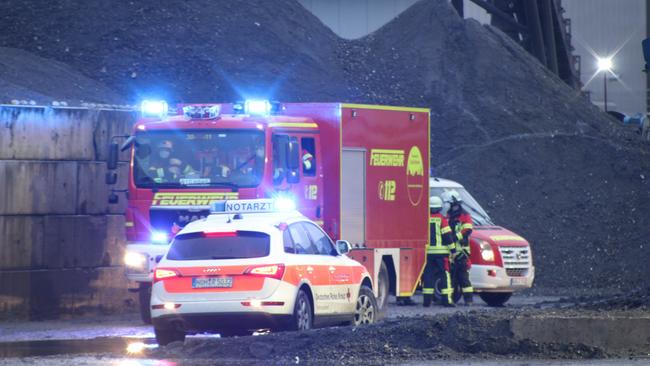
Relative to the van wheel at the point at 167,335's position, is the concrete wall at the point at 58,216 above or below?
above

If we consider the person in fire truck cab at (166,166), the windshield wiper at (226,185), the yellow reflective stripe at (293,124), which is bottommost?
the windshield wiper at (226,185)

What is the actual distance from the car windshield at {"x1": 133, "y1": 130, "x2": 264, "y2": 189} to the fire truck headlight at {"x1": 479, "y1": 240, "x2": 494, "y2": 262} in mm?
7200

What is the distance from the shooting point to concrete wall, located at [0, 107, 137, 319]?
76.2 ft

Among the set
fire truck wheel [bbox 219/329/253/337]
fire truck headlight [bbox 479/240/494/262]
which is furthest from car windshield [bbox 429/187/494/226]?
fire truck wheel [bbox 219/329/253/337]

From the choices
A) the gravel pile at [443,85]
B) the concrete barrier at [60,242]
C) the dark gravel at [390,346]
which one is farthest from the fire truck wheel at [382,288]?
the gravel pile at [443,85]

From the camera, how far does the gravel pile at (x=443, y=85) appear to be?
37719 millimetres

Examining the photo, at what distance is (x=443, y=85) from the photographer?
46.5m

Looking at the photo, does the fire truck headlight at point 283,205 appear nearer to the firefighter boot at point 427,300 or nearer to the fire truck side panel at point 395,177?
the fire truck side panel at point 395,177

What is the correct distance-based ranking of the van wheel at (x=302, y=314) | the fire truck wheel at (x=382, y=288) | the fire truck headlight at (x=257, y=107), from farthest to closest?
1. the fire truck wheel at (x=382, y=288)
2. the fire truck headlight at (x=257, y=107)
3. the van wheel at (x=302, y=314)

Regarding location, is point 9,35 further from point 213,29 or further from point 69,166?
point 69,166

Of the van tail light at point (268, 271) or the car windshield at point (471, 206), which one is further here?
the car windshield at point (471, 206)

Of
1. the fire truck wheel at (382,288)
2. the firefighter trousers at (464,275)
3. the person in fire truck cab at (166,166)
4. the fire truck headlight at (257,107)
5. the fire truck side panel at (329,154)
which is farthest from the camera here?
the firefighter trousers at (464,275)

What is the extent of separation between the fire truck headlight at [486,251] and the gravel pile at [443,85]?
723cm

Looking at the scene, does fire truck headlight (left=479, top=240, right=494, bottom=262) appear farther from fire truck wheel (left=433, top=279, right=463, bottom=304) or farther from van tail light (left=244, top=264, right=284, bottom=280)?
van tail light (left=244, top=264, right=284, bottom=280)
